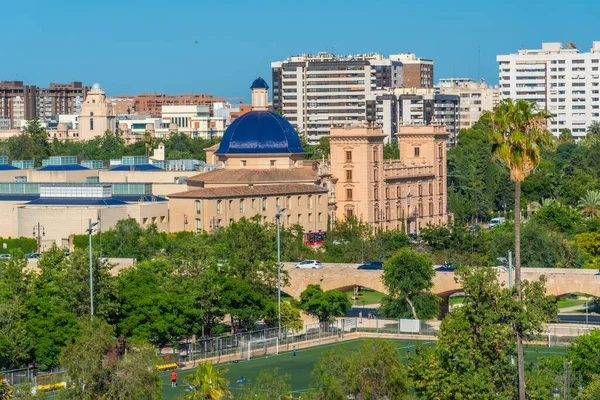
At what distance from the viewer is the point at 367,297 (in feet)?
297

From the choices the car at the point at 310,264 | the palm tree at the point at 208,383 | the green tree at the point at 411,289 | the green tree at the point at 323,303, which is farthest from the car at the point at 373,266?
the palm tree at the point at 208,383

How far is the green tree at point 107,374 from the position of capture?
4953 cm

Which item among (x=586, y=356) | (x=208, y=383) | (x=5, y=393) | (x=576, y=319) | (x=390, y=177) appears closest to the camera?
(x=5, y=393)

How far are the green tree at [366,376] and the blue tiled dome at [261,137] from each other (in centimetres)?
6856

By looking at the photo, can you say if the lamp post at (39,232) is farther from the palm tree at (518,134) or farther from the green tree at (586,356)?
the palm tree at (518,134)

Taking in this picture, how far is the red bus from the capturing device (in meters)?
110

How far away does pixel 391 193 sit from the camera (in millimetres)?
124312

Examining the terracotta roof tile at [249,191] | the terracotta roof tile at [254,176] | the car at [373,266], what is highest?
the terracotta roof tile at [254,176]

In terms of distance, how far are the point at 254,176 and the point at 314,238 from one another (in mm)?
6533

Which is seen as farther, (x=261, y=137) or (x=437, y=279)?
(x=261, y=137)

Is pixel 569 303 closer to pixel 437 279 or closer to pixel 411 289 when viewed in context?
pixel 437 279

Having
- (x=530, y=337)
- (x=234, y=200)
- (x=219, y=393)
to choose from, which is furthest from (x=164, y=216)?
(x=530, y=337)

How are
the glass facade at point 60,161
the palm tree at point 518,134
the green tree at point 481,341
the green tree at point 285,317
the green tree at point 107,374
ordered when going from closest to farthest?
1. the green tree at point 481,341
2. the green tree at point 107,374
3. the palm tree at point 518,134
4. the green tree at point 285,317
5. the glass facade at point 60,161

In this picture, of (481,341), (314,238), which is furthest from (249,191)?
(481,341)
